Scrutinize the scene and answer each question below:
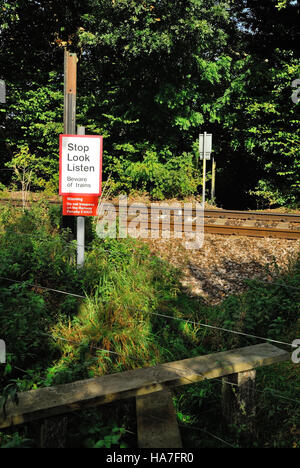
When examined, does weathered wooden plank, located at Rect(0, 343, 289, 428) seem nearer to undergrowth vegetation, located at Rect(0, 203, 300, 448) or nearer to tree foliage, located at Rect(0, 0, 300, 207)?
undergrowth vegetation, located at Rect(0, 203, 300, 448)

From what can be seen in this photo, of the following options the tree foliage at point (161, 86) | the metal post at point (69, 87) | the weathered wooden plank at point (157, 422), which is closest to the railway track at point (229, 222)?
the metal post at point (69, 87)

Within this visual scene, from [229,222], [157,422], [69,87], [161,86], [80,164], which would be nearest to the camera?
[157,422]

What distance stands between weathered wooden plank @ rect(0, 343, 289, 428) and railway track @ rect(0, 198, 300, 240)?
5.62 meters

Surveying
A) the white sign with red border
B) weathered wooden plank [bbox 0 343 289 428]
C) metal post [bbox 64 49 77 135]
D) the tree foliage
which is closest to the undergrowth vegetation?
weathered wooden plank [bbox 0 343 289 428]

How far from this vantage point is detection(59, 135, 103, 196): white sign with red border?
5.29 meters

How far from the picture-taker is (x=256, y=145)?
45.7 ft

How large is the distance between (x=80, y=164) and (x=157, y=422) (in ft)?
12.2

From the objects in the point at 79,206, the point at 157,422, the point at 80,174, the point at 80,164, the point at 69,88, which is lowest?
the point at 157,422

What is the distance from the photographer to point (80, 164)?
5.36 meters

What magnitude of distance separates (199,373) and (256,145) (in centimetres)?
1247

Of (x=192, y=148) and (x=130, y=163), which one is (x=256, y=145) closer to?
(x=192, y=148)

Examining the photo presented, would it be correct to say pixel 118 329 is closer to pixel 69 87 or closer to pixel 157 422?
pixel 157 422

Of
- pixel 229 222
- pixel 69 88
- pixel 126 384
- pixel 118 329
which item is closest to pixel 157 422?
pixel 126 384

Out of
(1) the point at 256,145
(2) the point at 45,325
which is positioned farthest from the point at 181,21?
(2) the point at 45,325
